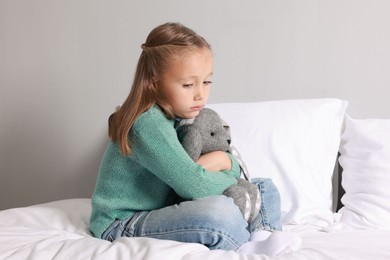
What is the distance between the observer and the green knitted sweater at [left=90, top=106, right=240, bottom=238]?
1.21m

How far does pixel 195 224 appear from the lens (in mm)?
1162

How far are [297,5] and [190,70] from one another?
2.27 feet

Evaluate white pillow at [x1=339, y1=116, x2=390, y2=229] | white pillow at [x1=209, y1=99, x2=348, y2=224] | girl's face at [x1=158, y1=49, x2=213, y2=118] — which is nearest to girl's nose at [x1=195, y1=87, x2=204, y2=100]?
girl's face at [x1=158, y1=49, x2=213, y2=118]

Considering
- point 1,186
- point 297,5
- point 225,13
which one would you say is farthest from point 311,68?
point 1,186

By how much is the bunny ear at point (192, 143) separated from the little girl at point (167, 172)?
47mm

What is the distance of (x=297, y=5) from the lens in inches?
70.5

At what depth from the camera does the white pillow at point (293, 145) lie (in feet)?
5.07

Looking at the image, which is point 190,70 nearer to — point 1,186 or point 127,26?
point 127,26

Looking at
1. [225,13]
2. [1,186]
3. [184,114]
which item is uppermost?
[225,13]

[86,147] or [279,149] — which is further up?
[279,149]

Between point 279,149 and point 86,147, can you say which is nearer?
point 279,149

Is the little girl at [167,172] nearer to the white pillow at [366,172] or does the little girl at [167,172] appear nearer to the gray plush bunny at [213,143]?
the gray plush bunny at [213,143]

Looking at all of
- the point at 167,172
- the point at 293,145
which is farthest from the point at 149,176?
the point at 293,145

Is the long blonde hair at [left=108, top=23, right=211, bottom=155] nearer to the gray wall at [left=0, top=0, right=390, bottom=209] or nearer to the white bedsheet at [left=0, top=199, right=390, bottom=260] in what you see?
the white bedsheet at [left=0, top=199, right=390, bottom=260]
